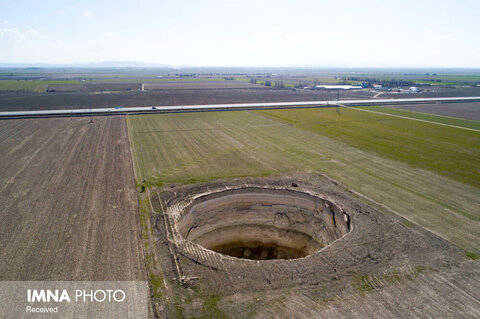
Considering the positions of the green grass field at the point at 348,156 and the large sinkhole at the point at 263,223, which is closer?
the large sinkhole at the point at 263,223

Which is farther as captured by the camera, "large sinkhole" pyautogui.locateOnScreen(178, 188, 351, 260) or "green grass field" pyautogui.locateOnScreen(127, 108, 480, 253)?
"green grass field" pyautogui.locateOnScreen(127, 108, 480, 253)

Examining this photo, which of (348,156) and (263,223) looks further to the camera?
(348,156)

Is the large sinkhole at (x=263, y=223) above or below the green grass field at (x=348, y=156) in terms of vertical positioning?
below

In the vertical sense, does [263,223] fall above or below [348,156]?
below

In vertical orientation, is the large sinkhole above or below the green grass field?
below

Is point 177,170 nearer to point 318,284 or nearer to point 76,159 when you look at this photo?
point 76,159
